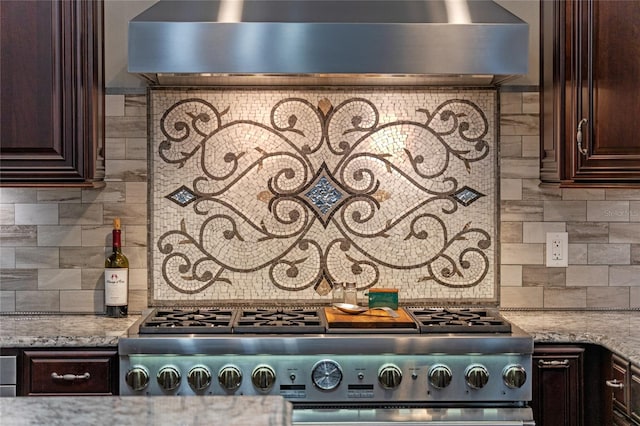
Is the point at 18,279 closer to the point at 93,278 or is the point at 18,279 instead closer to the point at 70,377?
the point at 93,278

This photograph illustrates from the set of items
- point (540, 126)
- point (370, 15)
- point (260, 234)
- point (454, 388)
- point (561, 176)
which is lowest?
point (454, 388)

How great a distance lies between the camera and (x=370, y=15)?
2.94 metres

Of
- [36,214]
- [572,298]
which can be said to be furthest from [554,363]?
[36,214]

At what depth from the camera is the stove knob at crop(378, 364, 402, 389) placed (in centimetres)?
277

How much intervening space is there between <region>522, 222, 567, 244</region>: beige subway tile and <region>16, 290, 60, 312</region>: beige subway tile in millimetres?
1951

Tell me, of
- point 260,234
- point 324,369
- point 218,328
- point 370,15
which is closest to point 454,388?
point 324,369

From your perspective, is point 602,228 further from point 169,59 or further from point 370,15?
point 169,59

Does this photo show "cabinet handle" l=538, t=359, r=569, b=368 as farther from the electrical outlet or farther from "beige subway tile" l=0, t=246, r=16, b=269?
"beige subway tile" l=0, t=246, r=16, b=269

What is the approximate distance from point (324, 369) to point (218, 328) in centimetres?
40

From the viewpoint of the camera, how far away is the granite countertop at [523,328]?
9.23ft

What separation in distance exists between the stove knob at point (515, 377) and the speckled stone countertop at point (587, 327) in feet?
0.48

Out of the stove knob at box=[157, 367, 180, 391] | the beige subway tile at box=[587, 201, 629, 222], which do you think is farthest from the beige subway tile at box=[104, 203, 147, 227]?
the beige subway tile at box=[587, 201, 629, 222]

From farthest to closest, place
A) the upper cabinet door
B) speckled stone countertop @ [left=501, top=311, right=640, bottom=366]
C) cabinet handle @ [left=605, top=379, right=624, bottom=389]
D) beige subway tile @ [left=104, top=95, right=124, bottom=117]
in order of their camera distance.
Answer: beige subway tile @ [left=104, top=95, right=124, bottom=117]
the upper cabinet door
speckled stone countertop @ [left=501, top=311, right=640, bottom=366]
cabinet handle @ [left=605, top=379, right=624, bottom=389]

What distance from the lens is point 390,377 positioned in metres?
2.77
